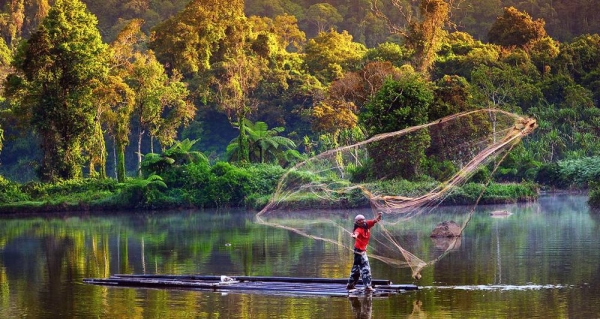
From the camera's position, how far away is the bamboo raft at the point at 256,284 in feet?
69.0

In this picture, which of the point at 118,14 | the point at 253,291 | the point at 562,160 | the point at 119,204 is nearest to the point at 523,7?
the point at 118,14

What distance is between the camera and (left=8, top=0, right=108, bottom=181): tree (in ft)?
186

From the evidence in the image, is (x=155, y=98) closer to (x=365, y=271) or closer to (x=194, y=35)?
(x=194, y=35)

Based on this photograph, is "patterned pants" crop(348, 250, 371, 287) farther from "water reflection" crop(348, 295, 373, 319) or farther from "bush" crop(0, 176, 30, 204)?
"bush" crop(0, 176, 30, 204)

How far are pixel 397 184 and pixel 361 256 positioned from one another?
25.2 m

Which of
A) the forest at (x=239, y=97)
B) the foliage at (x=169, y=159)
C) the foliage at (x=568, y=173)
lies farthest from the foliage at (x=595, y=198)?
the foliage at (x=169, y=159)

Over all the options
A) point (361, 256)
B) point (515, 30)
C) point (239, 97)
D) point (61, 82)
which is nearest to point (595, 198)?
point (361, 256)

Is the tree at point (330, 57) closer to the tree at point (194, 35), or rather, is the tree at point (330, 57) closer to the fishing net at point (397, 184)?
the tree at point (194, 35)

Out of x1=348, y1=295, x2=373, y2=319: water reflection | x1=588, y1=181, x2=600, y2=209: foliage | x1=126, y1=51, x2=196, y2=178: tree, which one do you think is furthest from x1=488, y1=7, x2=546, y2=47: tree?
x1=348, y1=295, x2=373, y2=319: water reflection

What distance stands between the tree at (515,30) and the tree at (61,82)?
2885cm

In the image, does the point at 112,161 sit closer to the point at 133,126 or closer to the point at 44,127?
the point at 133,126

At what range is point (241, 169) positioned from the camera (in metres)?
55.8

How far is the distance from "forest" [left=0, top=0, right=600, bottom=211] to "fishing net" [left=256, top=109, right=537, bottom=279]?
86cm

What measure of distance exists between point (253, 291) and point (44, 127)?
37.4m
